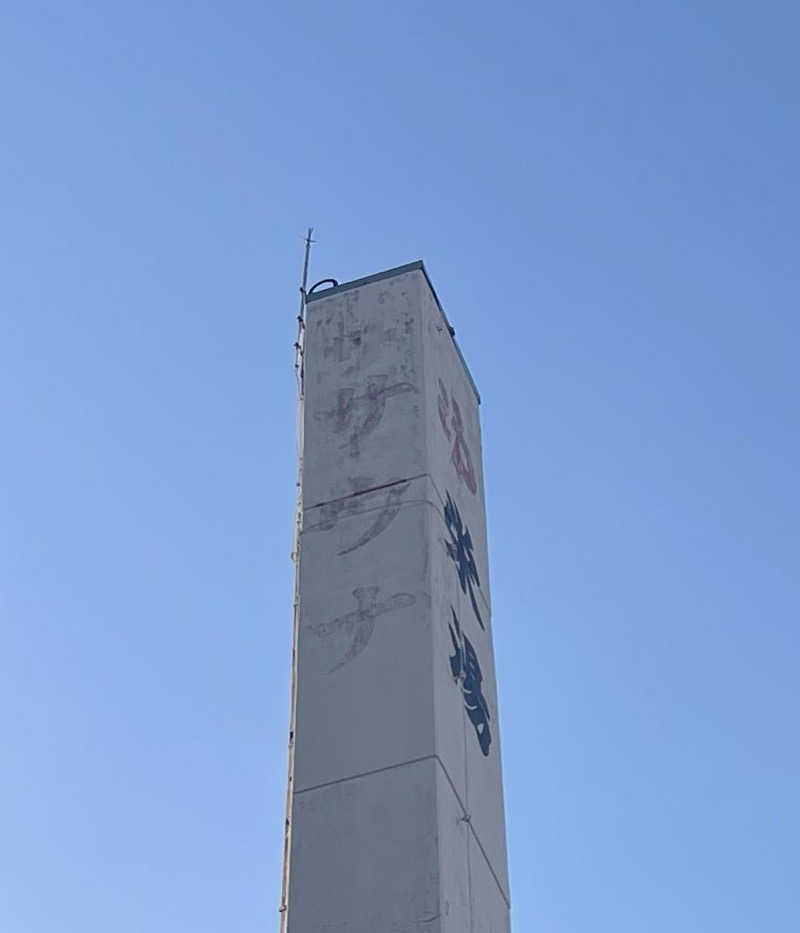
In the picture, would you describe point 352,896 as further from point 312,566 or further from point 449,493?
point 449,493

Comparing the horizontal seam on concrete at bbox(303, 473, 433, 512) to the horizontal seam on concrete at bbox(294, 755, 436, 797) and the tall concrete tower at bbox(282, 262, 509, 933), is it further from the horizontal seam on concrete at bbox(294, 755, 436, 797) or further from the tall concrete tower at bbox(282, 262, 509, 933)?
the horizontal seam on concrete at bbox(294, 755, 436, 797)

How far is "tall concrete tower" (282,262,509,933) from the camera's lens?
10.1 meters

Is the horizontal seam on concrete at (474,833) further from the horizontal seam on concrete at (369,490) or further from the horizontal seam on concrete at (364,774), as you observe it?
the horizontal seam on concrete at (369,490)

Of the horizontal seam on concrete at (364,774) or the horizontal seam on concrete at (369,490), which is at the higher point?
the horizontal seam on concrete at (369,490)

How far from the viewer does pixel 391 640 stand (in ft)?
37.0

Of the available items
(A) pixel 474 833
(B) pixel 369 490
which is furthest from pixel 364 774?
(B) pixel 369 490

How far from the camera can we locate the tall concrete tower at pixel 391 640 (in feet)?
33.3

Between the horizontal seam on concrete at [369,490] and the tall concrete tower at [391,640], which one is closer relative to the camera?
the tall concrete tower at [391,640]

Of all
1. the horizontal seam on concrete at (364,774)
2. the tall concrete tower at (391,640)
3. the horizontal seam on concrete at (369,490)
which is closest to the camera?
the tall concrete tower at (391,640)

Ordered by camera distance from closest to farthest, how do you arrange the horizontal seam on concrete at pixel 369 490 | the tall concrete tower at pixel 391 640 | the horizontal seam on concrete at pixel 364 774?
the tall concrete tower at pixel 391 640, the horizontal seam on concrete at pixel 364 774, the horizontal seam on concrete at pixel 369 490

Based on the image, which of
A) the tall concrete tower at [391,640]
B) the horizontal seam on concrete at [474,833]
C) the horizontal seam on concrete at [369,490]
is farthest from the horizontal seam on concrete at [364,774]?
the horizontal seam on concrete at [369,490]

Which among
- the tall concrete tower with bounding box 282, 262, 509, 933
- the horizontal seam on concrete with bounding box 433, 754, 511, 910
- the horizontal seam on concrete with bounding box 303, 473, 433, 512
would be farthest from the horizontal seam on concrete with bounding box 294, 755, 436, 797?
the horizontal seam on concrete with bounding box 303, 473, 433, 512

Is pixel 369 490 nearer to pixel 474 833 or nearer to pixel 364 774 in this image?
pixel 364 774

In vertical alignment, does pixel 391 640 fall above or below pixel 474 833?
above
